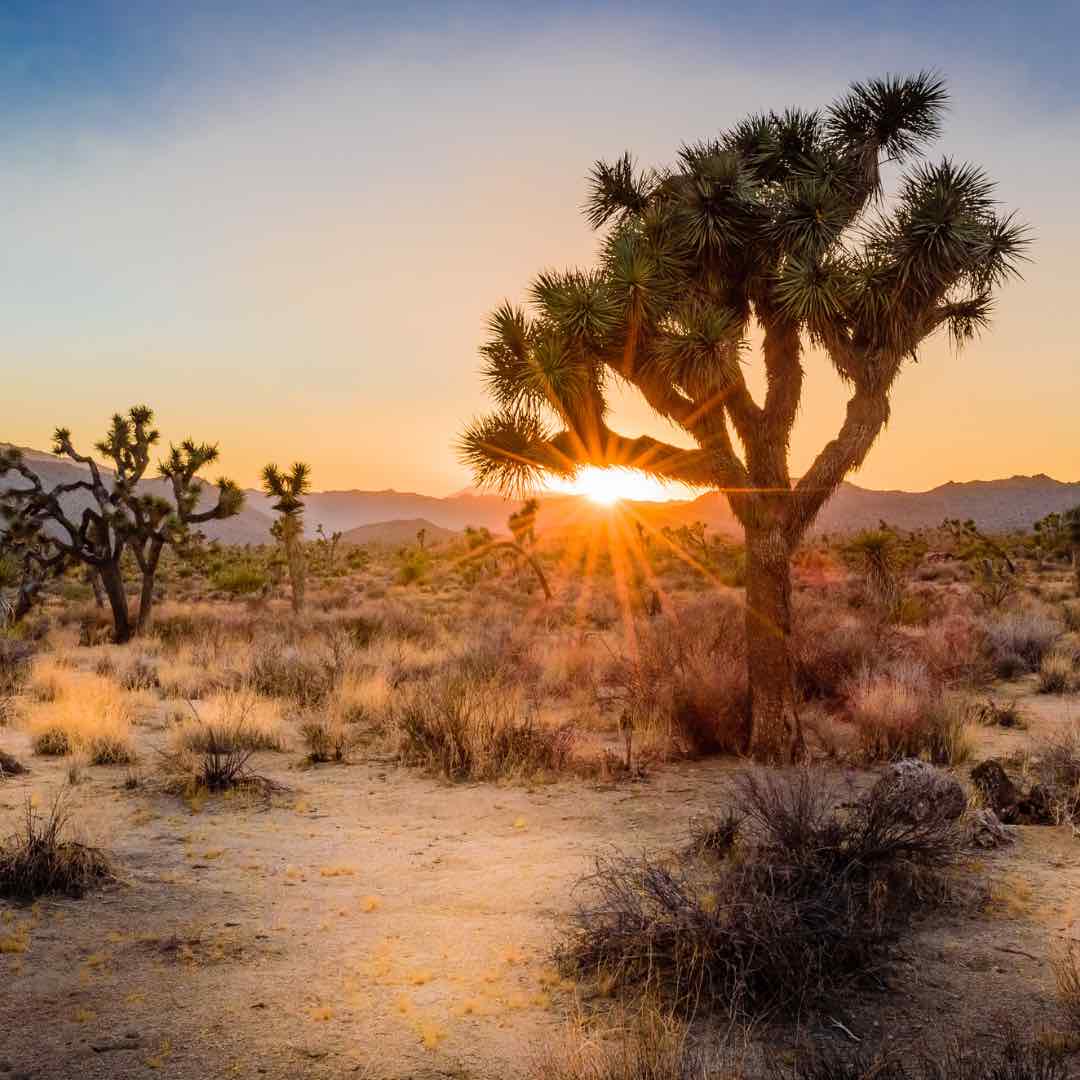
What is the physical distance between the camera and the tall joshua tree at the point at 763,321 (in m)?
9.10

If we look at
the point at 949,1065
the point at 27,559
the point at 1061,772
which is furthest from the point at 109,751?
the point at 27,559

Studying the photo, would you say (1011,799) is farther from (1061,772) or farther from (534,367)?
(534,367)

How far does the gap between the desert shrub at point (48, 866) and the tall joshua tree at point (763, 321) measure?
579 cm

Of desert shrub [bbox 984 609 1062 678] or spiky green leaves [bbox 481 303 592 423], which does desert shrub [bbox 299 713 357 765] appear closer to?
spiky green leaves [bbox 481 303 592 423]

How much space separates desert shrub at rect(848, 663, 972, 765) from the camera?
9.26 meters

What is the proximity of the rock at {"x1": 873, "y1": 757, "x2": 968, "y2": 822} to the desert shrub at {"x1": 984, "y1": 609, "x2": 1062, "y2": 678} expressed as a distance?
8.66 m


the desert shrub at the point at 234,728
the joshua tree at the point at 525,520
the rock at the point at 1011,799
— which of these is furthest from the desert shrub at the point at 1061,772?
the joshua tree at the point at 525,520

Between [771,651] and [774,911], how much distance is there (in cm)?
516

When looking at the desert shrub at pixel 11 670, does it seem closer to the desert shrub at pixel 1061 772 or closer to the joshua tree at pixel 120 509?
the joshua tree at pixel 120 509

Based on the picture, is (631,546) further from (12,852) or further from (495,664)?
(12,852)

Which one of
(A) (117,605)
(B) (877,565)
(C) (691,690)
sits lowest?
(C) (691,690)

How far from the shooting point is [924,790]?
6.45 metres

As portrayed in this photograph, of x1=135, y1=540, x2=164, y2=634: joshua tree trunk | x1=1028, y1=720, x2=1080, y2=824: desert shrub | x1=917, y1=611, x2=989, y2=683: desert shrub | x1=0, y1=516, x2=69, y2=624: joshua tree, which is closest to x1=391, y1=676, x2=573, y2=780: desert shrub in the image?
x1=1028, y1=720, x2=1080, y2=824: desert shrub

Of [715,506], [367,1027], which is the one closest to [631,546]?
[367,1027]
